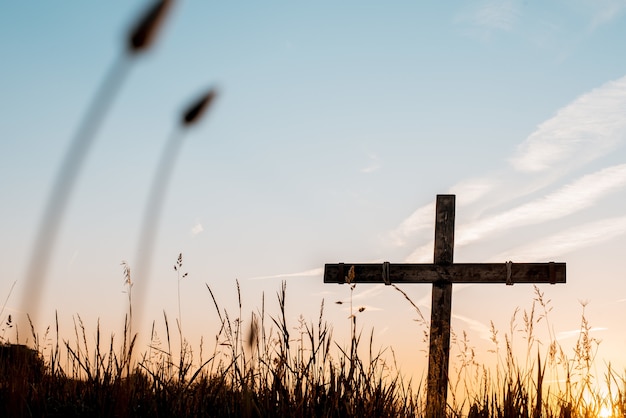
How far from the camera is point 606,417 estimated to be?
4199mm

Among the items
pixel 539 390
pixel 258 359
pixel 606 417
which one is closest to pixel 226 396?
pixel 258 359

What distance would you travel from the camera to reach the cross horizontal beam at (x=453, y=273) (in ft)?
26.7

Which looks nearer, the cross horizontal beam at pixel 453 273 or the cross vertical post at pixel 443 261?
the cross horizontal beam at pixel 453 273

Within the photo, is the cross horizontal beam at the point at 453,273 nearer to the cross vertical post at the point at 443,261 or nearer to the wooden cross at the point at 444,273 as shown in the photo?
the wooden cross at the point at 444,273

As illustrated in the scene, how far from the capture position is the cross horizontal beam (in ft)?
26.7

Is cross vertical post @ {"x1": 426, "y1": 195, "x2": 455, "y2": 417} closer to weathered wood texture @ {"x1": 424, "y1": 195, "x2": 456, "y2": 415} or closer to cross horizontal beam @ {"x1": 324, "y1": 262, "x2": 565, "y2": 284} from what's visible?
weathered wood texture @ {"x1": 424, "y1": 195, "x2": 456, "y2": 415}

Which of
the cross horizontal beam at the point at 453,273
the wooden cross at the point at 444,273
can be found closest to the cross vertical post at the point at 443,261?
the wooden cross at the point at 444,273

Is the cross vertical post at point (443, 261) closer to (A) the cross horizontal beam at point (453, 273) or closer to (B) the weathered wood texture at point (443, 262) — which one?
(B) the weathered wood texture at point (443, 262)

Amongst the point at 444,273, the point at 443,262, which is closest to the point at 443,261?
the point at 443,262

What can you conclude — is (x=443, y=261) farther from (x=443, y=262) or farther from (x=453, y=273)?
(x=453, y=273)

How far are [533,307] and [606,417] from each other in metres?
0.83

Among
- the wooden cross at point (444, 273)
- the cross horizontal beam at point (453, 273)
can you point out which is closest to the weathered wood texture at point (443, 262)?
the wooden cross at point (444, 273)

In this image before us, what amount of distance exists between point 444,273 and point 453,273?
12 cm

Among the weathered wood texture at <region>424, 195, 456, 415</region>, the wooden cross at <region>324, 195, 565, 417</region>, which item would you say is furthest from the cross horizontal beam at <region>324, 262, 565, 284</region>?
the weathered wood texture at <region>424, 195, 456, 415</region>
